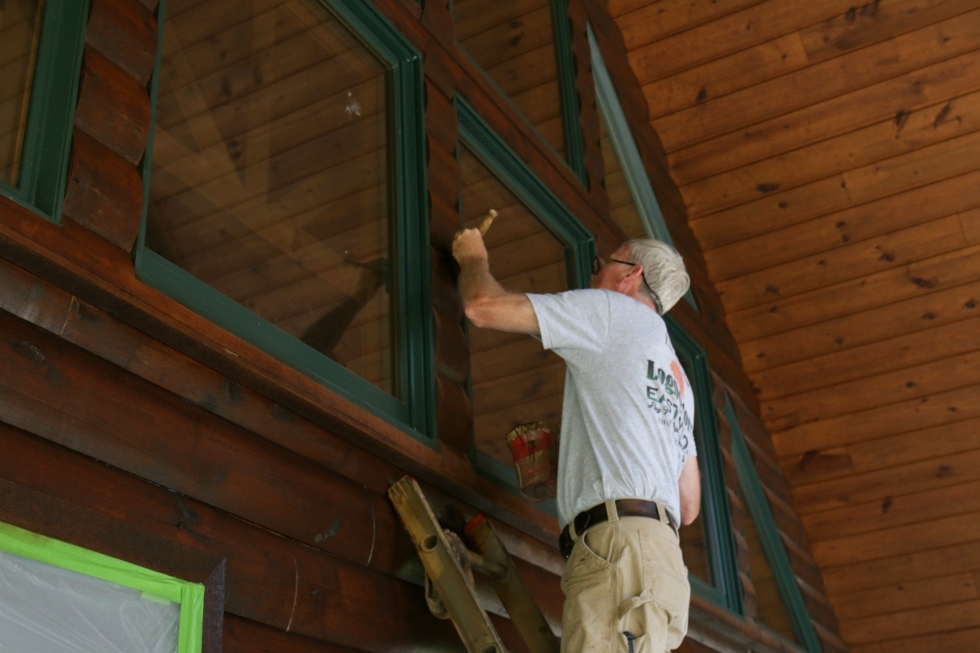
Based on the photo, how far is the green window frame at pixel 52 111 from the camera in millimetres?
1916

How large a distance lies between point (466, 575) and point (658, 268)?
1.09 m

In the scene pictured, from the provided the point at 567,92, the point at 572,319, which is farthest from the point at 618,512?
the point at 567,92

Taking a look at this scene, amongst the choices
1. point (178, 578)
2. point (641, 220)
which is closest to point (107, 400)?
point (178, 578)

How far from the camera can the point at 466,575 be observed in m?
2.45

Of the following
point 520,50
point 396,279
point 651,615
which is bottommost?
point 651,615

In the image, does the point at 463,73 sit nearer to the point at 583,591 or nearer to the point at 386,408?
the point at 386,408

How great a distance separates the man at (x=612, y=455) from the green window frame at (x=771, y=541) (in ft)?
9.39

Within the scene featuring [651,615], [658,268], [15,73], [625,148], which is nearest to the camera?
[15,73]

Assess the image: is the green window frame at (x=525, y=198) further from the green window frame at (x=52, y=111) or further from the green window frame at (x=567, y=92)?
the green window frame at (x=52, y=111)

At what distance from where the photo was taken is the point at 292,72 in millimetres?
2934

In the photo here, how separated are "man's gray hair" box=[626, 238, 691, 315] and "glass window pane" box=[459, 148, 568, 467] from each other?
443 millimetres

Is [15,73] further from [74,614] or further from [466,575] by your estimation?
[466,575]

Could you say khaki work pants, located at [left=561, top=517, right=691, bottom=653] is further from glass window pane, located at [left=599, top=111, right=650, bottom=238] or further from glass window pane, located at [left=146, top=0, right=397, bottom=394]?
glass window pane, located at [left=599, top=111, right=650, bottom=238]

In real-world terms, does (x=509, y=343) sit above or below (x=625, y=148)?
Result: below
